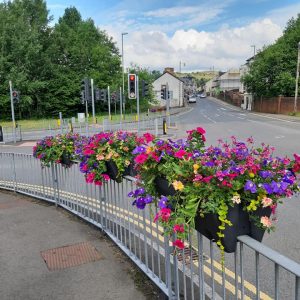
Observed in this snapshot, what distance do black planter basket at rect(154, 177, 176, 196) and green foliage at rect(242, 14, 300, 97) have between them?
48.5m

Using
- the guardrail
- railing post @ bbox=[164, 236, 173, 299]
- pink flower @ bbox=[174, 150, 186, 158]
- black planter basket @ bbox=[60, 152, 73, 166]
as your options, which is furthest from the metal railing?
the guardrail

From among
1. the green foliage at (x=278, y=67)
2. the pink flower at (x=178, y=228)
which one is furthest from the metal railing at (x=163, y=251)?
the green foliage at (x=278, y=67)

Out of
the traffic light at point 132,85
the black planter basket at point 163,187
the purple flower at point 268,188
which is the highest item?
the traffic light at point 132,85

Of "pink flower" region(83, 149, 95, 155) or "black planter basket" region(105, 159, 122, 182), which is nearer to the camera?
"black planter basket" region(105, 159, 122, 182)

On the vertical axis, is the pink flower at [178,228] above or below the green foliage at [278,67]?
below

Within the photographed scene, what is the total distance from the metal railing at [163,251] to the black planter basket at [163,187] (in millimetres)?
362

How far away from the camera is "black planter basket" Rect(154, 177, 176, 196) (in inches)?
Answer: 114

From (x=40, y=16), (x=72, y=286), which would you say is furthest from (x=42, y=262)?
(x=40, y=16)

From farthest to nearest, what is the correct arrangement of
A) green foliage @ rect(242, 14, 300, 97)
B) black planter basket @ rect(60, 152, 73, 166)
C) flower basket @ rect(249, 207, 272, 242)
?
green foliage @ rect(242, 14, 300, 97) → black planter basket @ rect(60, 152, 73, 166) → flower basket @ rect(249, 207, 272, 242)

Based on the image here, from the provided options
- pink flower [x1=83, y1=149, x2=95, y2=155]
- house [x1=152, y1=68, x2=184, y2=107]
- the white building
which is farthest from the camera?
the white building

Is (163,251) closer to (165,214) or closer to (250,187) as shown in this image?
(165,214)

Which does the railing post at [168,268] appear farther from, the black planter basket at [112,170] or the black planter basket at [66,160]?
the black planter basket at [66,160]

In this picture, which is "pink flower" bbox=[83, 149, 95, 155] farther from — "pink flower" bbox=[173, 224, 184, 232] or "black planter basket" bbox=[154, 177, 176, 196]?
"pink flower" bbox=[173, 224, 184, 232]

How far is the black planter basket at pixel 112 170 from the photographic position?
4754mm
